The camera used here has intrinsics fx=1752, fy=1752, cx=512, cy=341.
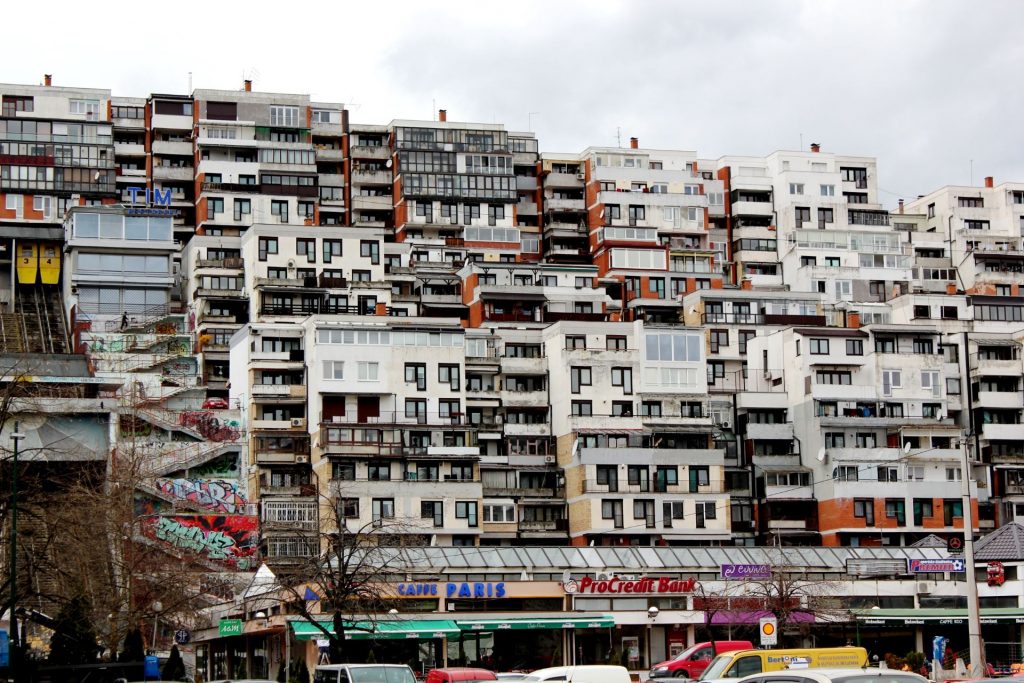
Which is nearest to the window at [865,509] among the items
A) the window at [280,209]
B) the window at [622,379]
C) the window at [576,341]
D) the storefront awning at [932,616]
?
the window at [622,379]

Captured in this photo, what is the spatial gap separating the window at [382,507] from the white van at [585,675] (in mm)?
63472

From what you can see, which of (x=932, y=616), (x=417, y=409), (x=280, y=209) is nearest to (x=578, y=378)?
(x=417, y=409)

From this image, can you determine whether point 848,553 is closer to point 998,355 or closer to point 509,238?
point 998,355

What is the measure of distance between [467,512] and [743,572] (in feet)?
75.9

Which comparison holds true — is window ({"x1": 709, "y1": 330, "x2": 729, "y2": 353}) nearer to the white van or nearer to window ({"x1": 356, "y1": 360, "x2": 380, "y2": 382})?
window ({"x1": 356, "y1": 360, "x2": 380, "y2": 382})

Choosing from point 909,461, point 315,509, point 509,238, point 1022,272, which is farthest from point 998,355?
point 315,509

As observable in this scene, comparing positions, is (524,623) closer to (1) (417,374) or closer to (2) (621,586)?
(2) (621,586)

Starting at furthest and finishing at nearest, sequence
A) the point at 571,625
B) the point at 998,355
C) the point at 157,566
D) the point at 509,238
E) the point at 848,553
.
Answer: the point at 509,238, the point at 998,355, the point at 848,553, the point at 571,625, the point at 157,566

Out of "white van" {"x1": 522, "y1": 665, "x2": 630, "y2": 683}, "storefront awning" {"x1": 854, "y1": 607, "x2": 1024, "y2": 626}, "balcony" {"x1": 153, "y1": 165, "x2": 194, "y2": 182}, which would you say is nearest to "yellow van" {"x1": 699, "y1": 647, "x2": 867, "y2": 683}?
"white van" {"x1": 522, "y1": 665, "x2": 630, "y2": 683}

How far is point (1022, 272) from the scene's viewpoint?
172 m

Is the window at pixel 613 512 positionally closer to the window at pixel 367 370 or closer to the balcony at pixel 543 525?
the balcony at pixel 543 525

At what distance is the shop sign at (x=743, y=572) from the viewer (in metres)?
104

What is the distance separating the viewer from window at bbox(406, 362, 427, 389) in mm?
125312

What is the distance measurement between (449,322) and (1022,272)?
68.9m
